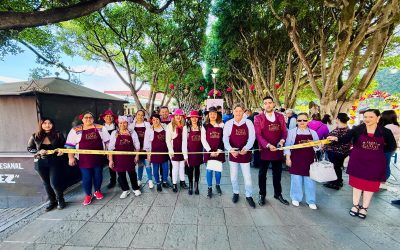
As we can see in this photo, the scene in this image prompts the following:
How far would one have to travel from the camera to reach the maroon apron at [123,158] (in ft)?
14.8

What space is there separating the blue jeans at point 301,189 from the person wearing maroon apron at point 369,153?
724 millimetres

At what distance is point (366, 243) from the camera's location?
2992mm

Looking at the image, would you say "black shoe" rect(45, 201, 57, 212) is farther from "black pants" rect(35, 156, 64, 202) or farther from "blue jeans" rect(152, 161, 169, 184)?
"blue jeans" rect(152, 161, 169, 184)

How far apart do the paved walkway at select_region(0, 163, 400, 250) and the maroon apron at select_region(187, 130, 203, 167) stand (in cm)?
85

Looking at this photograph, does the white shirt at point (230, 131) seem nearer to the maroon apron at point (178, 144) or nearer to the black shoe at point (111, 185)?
the maroon apron at point (178, 144)

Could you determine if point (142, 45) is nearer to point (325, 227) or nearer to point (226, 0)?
point (226, 0)

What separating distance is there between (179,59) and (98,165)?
44.7ft

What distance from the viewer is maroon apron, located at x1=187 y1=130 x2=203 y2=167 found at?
4.56 m

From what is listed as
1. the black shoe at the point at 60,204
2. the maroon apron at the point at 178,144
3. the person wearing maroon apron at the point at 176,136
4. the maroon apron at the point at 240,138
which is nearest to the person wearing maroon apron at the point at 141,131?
the person wearing maroon apron at the point at 176,136

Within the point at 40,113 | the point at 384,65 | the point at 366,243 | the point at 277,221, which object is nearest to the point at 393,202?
the point at 366,243

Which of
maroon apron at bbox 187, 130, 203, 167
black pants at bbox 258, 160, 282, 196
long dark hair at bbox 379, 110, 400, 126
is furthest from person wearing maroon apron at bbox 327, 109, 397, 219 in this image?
maroon apron at bbox 187, 130, 203, 167

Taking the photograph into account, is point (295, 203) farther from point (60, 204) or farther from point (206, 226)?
point (60, 204)

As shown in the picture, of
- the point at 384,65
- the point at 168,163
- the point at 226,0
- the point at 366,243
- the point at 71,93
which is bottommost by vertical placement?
the point at 366,243

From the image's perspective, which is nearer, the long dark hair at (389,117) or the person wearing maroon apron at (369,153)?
the person wearing maroon apron at (369,153)
